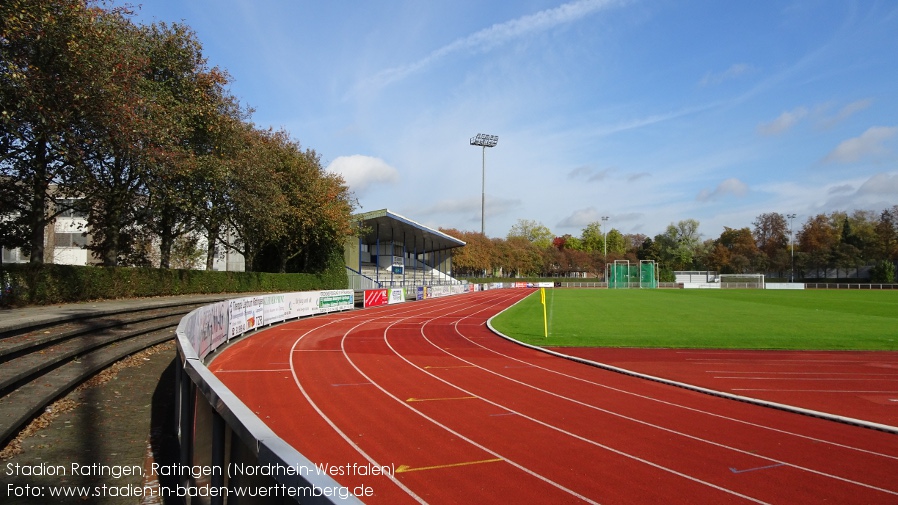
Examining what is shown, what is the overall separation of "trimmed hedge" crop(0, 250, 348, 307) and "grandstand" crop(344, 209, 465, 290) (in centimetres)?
1083

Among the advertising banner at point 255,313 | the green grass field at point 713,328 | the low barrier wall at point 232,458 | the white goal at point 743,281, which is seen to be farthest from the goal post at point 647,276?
the low barrier wall at point 232,458

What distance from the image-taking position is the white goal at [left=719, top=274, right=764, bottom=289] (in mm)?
81000

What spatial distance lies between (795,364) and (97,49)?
20457mm

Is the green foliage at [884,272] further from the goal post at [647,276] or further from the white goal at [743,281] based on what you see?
the goal post at [647,276]

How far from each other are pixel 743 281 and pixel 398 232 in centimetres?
5841

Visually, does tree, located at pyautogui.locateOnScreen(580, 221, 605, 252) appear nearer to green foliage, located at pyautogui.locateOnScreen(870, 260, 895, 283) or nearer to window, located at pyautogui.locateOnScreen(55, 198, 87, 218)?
green foliage, located at pyautogui.locateOnScreen(870, 260, 895, 283)

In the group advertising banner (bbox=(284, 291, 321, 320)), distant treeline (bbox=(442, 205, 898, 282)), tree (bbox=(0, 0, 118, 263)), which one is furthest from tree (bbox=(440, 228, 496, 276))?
tree (bbox=(0, 0, 118, 263))

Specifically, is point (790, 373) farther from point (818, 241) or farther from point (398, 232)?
point (818, 241)

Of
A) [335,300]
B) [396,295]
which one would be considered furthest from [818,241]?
[335,300]

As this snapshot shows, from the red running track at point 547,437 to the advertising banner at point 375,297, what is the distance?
71.3 feet

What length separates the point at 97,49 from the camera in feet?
45.4

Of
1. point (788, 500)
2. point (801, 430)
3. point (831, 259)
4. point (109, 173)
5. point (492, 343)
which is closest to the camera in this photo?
point (788, 500)

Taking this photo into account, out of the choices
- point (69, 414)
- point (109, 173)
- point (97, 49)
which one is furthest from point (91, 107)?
point (69, 414)

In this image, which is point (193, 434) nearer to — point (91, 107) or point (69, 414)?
point (69, 414)
